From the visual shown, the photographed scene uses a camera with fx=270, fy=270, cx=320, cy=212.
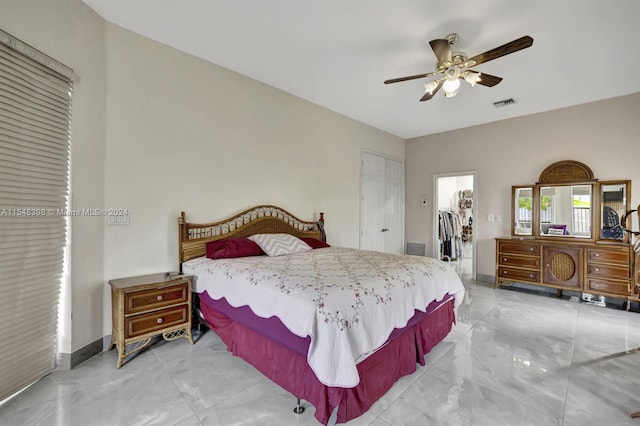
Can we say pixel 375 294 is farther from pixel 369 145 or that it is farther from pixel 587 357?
pixel 369 145

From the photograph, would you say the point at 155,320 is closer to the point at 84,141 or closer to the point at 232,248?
the point at 232,248

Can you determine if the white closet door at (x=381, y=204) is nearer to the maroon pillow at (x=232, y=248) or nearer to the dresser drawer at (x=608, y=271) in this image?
the maroon pillow at (x=232, y=248)

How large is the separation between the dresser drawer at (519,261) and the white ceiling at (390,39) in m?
2.44

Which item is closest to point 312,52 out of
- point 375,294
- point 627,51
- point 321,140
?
point 321,140

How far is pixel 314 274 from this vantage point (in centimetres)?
208

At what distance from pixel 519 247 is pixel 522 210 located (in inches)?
27.4

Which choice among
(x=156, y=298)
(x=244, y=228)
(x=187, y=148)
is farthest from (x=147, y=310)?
(x=187, y=148)

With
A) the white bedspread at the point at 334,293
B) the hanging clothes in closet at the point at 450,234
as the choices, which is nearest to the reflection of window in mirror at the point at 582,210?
the hanging clothes in closet at the point at 450,234

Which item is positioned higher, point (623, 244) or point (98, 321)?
point (623, 244)

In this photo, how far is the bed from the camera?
153 centimetres

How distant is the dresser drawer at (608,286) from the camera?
3.61 metres

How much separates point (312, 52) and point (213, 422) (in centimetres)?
326

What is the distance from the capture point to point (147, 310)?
7.45 feet

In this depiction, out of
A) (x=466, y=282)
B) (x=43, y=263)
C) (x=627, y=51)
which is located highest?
(x=627, y=51)
